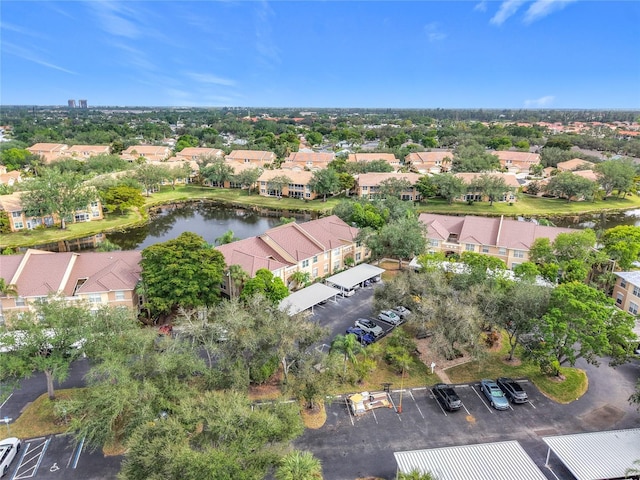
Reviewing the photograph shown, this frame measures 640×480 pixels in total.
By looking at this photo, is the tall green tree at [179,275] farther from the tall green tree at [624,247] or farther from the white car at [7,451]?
the tall green tree at [624,247]

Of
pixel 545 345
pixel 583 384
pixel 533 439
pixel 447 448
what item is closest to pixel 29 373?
pixel 447 448

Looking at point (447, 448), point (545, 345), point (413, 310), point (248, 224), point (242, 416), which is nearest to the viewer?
point (242, 416)

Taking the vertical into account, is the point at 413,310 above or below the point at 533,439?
above

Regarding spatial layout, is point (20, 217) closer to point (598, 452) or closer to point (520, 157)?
point (598, 452)

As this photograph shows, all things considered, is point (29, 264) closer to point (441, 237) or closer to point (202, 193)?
point (441, 237)

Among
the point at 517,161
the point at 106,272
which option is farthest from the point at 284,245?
the point at 517,161

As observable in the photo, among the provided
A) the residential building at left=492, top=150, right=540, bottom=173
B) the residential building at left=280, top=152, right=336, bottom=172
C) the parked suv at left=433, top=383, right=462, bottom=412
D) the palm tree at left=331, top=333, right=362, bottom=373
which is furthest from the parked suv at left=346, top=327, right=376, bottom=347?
the residential building at left=492, top=150, right=540, bottom=173

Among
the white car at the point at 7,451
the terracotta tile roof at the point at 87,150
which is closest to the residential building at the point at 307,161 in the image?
the terracotta tile roof at the point at 87,150
